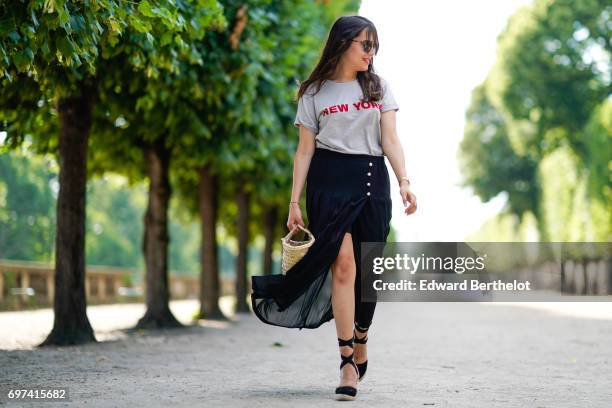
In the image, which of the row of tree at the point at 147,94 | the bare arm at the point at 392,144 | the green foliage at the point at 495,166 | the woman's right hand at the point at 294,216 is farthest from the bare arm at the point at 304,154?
the green foliage at the point at 495,166

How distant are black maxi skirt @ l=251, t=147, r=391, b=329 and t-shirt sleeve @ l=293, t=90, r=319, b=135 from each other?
0.16m

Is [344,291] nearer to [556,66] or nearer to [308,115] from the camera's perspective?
[308,115]

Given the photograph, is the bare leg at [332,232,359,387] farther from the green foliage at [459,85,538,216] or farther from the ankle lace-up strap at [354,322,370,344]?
the green foliage at [459,85,538,216]

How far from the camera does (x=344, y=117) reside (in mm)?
6805

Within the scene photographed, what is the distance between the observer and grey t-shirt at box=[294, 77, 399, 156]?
681cm

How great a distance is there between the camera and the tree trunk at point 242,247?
86.0ft

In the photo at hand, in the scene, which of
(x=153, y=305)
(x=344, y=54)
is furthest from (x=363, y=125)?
(x=153, y=305)

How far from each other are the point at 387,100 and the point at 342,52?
1.48ft

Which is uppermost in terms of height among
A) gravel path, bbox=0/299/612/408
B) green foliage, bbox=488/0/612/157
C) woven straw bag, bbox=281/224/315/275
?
green foliage, bbox=488/0/612/157

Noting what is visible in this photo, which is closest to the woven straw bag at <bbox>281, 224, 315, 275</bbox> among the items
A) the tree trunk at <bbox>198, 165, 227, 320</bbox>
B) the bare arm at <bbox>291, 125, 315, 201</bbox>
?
the bare arm at <bbox>291, 125, 315, 201</bbox>

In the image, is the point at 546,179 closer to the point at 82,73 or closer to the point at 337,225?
the point at 82,73

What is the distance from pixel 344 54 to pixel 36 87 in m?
6.39

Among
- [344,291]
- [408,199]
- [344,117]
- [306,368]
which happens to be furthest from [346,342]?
[306,368]

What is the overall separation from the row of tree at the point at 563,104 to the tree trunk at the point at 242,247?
18643 millimetres
